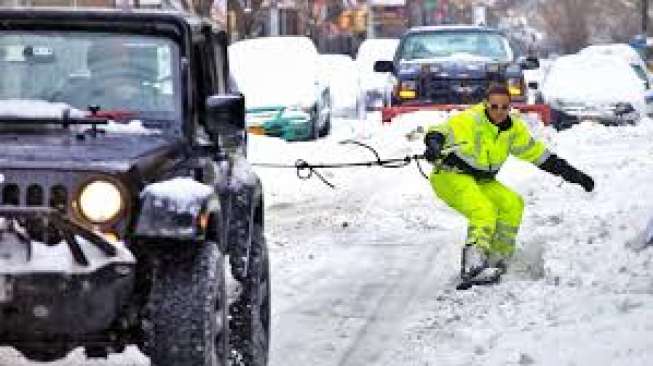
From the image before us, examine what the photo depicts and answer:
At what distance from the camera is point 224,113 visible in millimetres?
5484

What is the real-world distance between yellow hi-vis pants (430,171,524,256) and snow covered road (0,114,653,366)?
30 centimetres

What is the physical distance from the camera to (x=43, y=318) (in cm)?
446

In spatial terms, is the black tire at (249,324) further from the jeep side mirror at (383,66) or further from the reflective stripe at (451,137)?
the jeep side mirror at (383,66)

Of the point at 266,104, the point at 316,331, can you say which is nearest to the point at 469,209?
the point at 316,331

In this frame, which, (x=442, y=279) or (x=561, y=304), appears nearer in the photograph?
(x=561, y=304)

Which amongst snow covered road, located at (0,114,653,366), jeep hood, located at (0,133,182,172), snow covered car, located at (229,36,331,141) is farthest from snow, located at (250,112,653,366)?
snow covered car, located at (229,36,331,141)

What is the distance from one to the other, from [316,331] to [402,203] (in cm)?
565

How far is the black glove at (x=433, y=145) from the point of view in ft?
28.6

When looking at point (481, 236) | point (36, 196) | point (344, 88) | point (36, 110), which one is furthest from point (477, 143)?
point (344, 88)

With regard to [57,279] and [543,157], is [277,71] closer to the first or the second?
[543,157]

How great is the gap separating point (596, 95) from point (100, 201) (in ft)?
59.1

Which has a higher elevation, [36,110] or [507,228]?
[36,110]

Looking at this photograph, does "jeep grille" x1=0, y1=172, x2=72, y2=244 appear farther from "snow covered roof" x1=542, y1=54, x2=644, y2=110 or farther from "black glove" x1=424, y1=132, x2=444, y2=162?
"snow covered roof" x1=542, y1=54, x2=644, y2=110

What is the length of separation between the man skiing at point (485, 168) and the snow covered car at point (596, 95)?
1270cm
